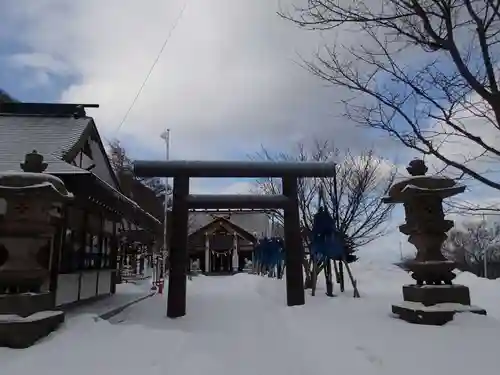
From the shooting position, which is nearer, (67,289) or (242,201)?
(242,201)

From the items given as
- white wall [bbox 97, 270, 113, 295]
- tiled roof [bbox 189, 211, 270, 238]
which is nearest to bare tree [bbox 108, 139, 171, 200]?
tiled roof [bbox 189, 211, 270, 238]

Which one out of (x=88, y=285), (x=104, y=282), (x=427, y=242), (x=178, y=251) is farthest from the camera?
(x=104, y=282)

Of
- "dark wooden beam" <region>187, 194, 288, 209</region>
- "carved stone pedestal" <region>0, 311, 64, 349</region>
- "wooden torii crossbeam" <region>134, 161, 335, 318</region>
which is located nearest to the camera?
"carved stone pedestal" <region>0, 311, 64, 349</region>

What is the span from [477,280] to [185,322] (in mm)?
11000

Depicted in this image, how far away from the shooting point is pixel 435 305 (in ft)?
20.6

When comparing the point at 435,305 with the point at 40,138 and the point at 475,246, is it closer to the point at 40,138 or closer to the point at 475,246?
the point at 40,138

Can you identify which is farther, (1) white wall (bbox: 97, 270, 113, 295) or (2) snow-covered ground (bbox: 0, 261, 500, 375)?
(1) white wall (bbox: 97, 270, 113, 295)

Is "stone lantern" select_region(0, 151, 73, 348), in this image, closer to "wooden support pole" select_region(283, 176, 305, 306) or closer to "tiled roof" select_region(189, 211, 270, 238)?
"wooden support pole" select_region(283, 176, 305, 306)

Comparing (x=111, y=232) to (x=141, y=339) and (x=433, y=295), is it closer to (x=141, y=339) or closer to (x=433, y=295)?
(x=141, y=339)

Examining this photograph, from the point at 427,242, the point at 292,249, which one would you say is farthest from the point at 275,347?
the point at 292,249

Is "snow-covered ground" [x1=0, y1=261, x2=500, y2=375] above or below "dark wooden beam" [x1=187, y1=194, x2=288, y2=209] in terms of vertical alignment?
below

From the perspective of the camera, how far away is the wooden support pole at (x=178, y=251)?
335 inches

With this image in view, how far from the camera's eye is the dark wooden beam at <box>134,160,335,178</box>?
8789mm

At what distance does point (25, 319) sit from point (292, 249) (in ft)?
17.4
